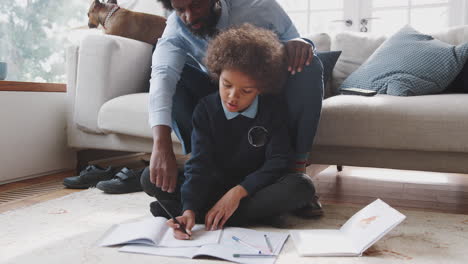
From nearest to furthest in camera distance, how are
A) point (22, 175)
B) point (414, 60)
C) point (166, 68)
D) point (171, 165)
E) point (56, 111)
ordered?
point (171, 165), point (166, 68), point (414, 60), point (22, 175), point (56, 111)

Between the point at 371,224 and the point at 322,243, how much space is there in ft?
0.41

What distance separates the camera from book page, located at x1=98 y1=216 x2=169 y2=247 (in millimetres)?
1014

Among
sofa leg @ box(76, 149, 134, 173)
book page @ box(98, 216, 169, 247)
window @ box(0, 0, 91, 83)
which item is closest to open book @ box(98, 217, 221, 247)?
book page @ box(98, 216, 169, 247)

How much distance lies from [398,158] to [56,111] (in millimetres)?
1610

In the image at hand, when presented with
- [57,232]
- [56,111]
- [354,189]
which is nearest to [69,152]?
[56,111]

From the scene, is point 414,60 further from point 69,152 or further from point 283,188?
point 69,152

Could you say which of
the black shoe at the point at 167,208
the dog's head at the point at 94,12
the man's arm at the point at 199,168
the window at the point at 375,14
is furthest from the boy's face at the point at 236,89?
the window at the point at 375,14

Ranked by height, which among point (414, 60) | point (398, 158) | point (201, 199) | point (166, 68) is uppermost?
point (414, 60)

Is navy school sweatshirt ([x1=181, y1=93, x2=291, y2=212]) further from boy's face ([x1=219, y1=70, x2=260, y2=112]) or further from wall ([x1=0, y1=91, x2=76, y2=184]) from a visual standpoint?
wall ([x1=0, y1=91, x2=76, y2=184])

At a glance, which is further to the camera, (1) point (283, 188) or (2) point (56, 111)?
(2) point (56, 111)

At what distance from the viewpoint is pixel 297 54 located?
1.26m

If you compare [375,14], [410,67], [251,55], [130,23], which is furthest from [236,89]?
[375,14]

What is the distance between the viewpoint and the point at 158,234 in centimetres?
104

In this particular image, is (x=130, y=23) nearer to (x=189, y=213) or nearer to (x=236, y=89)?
(x=236, y=89)
